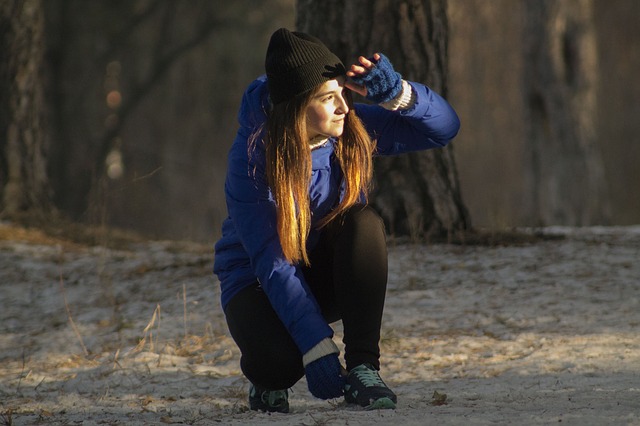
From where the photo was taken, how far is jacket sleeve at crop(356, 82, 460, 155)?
12.8 feet

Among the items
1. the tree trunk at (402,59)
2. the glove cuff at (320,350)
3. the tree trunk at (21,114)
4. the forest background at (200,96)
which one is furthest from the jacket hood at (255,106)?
the forest background at (200,96)

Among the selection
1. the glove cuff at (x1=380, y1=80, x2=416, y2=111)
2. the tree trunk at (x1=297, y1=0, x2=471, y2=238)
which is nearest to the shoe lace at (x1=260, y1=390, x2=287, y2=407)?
the glove cuff at (x1=380, y1=80, x2=416, y2=111)

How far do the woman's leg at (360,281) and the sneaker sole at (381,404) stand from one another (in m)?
0.14

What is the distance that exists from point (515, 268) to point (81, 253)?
3.31 m

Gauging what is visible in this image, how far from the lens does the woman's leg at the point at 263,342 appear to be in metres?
3.83

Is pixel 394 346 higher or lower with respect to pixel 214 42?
lower

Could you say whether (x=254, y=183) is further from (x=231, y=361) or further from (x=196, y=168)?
(x=196, y=168)

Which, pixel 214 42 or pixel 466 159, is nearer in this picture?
pixel 466 159

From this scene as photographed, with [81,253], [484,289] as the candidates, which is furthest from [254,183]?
[81,253]

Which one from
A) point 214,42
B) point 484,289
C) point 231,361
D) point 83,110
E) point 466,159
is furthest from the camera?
point 214,42

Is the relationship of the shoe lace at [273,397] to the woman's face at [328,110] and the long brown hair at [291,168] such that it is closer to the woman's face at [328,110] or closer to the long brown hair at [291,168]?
the long brown hair at [291,168]

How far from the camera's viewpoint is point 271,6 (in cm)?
2397

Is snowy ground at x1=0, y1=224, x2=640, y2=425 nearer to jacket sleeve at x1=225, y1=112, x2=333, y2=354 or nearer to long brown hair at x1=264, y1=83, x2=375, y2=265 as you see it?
jacket sleeve at x1=225, y1=112, x2=333, y2=354

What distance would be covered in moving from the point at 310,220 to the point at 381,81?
573mm
